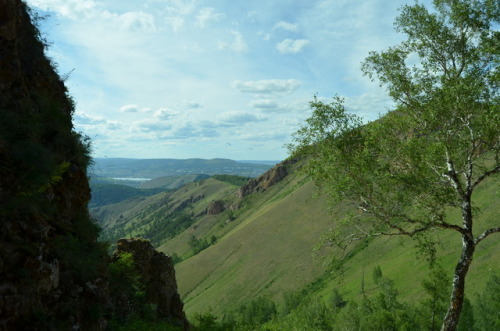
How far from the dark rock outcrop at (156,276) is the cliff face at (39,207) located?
29.4 ft

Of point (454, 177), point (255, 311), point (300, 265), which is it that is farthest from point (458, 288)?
point (300, 265)

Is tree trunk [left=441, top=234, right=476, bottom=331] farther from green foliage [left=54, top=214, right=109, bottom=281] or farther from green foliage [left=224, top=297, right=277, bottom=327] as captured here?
green foliage [left=224, top=297, right=277, bottom=327]

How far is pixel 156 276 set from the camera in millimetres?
28266

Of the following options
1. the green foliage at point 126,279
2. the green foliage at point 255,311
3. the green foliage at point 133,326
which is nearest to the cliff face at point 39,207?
the green foliage at point 133,326

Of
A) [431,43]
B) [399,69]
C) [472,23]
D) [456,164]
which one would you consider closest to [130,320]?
[456,164]

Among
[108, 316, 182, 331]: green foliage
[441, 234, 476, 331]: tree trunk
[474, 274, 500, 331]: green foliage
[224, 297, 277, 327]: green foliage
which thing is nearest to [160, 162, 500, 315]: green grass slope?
[474, 274, 500, 331]: green foliage

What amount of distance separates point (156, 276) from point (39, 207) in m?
16.5

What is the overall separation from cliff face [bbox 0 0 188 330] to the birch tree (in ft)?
39.6

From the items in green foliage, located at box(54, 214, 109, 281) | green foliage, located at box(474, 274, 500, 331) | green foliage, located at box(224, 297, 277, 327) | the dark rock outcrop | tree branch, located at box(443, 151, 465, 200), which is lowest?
green foliage, located at box(224, 297, 277, 327)

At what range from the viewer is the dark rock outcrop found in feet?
87.2

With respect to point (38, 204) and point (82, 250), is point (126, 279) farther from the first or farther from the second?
point (38, 204)

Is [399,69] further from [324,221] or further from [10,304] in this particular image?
[324,221]

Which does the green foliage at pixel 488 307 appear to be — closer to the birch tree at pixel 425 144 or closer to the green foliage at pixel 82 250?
the birch tree at pixel 425 144

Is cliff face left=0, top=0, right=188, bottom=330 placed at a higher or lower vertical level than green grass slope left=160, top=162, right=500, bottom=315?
higher
